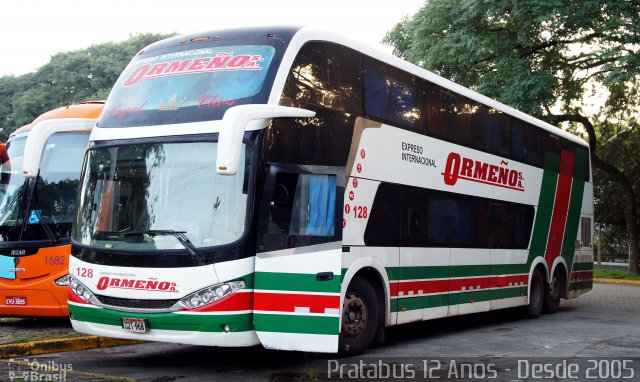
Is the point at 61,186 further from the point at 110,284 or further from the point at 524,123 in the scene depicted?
the point at 524,123

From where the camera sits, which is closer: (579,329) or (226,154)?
(226,154)

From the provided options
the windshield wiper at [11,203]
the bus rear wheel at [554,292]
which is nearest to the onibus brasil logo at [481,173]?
the bus rear wheel at [554,292]

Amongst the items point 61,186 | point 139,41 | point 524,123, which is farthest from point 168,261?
point 139,41

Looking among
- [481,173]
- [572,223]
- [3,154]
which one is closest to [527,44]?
[572,223]

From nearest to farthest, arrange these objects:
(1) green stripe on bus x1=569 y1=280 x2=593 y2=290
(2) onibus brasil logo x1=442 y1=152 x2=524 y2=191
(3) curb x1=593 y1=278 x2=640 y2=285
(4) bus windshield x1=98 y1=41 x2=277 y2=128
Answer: (4) bus windshield x1=98 y1=41 x2=277 y2=128, (2) onibus brasil logo x1=442 y1=152 x2=524 y2=191, (1) green stripe on bus x1=569 y1=280 x2=593 y2=290, (3) curb x1=593 y1=278 x2=640 y2=285

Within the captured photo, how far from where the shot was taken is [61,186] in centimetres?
1221

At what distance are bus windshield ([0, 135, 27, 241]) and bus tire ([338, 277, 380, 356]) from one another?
217 inches

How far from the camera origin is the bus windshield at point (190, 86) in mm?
8695

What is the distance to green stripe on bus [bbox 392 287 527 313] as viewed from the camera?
11070 millimetres

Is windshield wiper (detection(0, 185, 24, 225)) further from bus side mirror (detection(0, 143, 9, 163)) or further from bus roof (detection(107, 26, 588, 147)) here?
bus roof (detection(107, 26, 588, 147))

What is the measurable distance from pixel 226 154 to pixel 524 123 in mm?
9268

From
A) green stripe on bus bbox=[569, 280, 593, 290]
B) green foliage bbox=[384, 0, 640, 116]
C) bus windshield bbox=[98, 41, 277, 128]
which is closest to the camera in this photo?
bus windshield bbox=[98, 41, 277, 128]

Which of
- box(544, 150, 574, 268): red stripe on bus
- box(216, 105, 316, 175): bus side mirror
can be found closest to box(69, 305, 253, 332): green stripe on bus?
box(216, 105, 316, 175): bus side mirror

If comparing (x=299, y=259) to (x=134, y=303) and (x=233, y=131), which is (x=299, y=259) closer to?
(x=233, y=131)
